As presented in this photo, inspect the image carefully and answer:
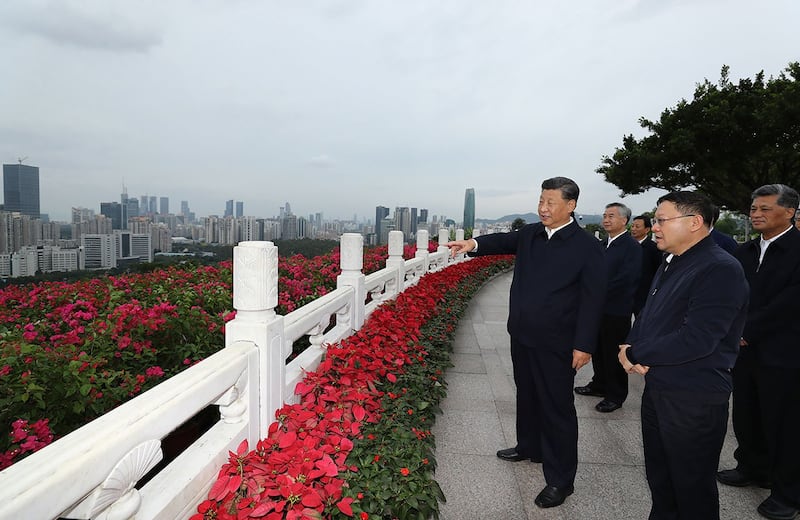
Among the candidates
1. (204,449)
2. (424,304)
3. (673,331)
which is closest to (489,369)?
(424,304)

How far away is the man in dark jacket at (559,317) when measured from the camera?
269 centimetres

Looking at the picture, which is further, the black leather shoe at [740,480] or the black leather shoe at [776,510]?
the black leather shoe at [740,480]

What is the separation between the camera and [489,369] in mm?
5289

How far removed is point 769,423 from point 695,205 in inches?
69.3

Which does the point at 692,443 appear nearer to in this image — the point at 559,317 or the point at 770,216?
the point at 559,317

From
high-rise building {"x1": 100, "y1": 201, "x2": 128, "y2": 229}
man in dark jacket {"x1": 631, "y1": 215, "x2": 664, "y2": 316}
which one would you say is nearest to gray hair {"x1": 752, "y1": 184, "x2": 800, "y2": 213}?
man in dark jacket {"x1": 631, "y1": 215, "x2": 664, "y2": 316}

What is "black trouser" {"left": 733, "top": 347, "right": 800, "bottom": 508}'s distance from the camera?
102 inches

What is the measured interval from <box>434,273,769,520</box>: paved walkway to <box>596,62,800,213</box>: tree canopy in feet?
53.7

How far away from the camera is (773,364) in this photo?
8.80ft

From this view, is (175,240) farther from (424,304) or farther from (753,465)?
(753,465)

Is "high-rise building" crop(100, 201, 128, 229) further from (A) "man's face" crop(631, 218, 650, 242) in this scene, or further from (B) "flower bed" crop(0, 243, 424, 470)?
(A) "man's face" crop(631, 218, 650, 242)

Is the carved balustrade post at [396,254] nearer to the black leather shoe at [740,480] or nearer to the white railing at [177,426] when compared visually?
the white railing at [177,426]

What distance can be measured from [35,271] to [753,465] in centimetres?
1020

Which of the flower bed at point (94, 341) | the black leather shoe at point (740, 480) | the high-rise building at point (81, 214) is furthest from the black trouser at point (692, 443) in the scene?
the high-rise building at point (81, 214)
